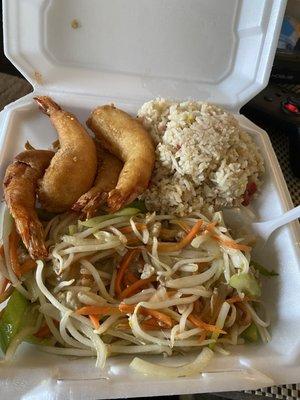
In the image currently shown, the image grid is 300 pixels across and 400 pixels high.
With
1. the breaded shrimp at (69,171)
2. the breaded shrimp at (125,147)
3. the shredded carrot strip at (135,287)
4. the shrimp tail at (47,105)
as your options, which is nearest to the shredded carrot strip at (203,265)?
the shredded carrot strip at (135,287)

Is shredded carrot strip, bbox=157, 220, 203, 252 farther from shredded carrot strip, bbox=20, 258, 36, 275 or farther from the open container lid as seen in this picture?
the open container lid

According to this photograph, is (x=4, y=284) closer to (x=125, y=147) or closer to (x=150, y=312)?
(x=150, y=312)

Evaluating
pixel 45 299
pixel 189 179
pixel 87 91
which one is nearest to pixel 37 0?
pixel 87 91

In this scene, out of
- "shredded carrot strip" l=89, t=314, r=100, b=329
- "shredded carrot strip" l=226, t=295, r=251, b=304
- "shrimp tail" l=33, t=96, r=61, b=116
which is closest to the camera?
"shredded carrot strip" l=89, t=314, r=100, b=329

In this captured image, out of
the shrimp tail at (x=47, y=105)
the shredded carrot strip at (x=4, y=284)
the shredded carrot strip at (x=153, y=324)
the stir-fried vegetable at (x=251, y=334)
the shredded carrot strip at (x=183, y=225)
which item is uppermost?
the shrimp tail at (x=47, y=105)

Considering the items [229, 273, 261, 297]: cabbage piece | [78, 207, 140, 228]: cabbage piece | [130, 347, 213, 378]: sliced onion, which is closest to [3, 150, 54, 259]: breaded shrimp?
[78, 207, 140, 228]: cabbage piece

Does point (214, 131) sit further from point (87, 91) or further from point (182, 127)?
point (87, 91)

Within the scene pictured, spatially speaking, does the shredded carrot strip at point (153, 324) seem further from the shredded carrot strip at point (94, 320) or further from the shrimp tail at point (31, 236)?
the shrimp tail at point (31, 236)
